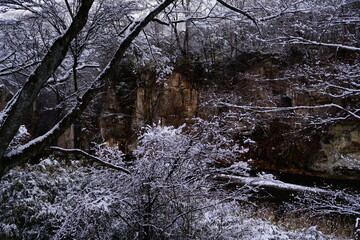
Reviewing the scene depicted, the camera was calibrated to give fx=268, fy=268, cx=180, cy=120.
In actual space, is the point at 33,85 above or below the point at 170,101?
above

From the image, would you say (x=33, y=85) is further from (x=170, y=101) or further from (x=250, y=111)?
(x=170, y=101)

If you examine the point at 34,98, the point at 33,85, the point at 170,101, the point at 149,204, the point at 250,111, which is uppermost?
the point at 33,85

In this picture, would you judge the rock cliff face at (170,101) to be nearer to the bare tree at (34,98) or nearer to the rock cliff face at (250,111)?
the rock cliff face at (250,111)

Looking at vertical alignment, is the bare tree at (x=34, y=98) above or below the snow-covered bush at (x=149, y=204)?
above

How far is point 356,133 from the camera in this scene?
419 inches

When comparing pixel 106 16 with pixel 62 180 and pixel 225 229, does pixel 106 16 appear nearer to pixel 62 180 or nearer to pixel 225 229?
pixel 62 180

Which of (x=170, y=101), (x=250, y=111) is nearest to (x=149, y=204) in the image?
(x=250, y=111)

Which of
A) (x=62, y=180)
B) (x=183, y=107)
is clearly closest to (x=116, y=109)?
(x=183, y=107)

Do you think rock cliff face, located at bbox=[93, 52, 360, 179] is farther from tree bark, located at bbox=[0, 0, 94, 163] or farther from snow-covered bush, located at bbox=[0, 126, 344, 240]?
tree bark, located at bbox=[0, 0, 94, 163]

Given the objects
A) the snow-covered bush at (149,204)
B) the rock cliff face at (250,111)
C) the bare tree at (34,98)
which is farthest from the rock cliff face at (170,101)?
the bare tree at (34,98)

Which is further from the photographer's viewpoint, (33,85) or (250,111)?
(250,111)

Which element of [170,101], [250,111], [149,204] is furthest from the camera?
[170,101]

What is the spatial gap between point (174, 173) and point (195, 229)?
78cm

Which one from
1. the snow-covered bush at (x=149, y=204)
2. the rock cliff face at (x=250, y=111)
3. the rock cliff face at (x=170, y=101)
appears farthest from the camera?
the rock cliff face at (x=170, y=101)
